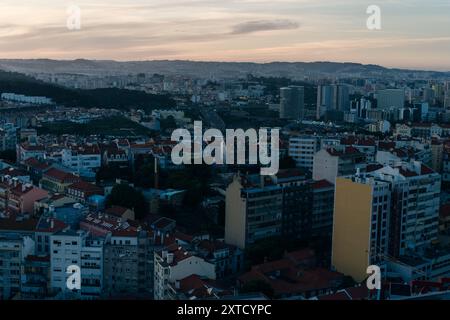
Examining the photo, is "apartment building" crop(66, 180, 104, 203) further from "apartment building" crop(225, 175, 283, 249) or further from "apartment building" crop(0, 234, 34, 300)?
"apartment building" crop(0, 234, 34, 300)

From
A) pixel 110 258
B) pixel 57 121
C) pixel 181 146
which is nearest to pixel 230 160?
pixel 181 146

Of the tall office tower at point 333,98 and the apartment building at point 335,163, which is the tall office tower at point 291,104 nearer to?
the tall office tower at point 333,98

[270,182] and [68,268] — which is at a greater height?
[270,182]

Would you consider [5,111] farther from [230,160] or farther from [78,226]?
[78,226]

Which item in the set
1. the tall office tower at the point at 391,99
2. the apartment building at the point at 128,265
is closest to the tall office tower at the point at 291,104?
the tall office tower at the point at 391,99

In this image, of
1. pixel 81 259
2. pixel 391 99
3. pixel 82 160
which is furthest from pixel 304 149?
pixel 391 99

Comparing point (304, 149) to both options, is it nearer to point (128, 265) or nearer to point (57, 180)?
point (57, 180)

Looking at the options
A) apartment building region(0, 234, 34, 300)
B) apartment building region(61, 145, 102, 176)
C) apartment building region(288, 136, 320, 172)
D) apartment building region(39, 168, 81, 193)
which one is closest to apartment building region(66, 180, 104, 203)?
apartment building region(39, 168, 81, 193)

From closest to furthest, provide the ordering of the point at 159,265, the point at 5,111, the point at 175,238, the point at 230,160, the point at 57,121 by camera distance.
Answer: the point at 159,265 → the point at 175,238 → the point at 230,160 → the point at 57,121 → the point at 5,111
